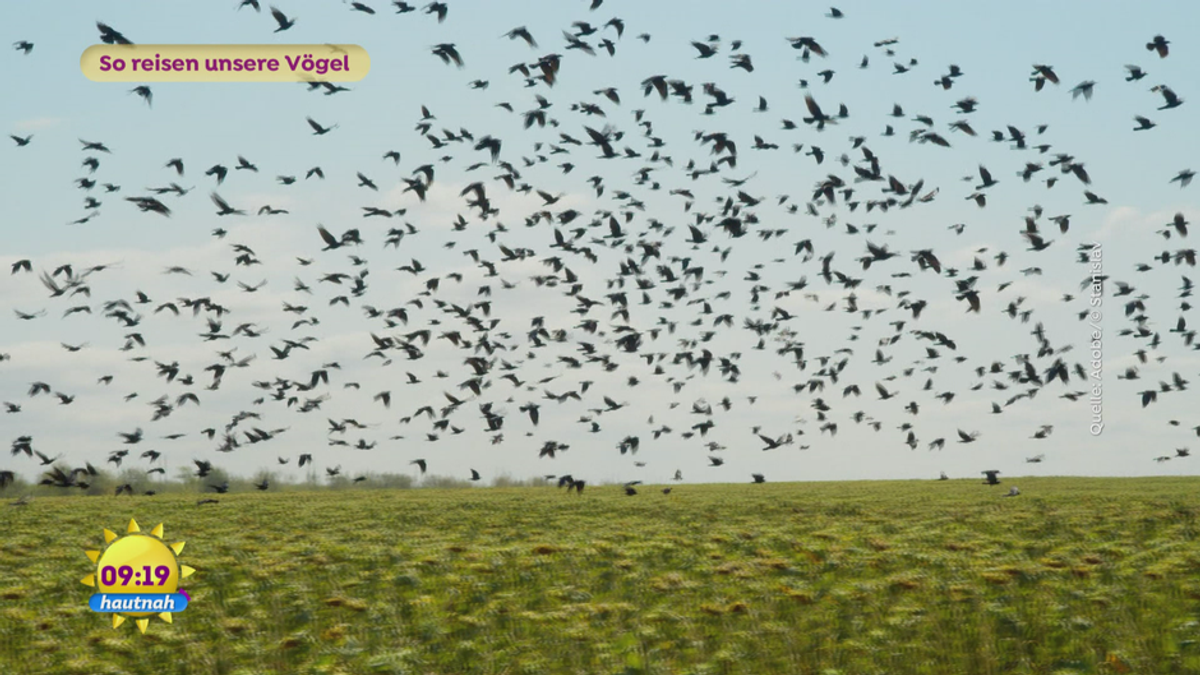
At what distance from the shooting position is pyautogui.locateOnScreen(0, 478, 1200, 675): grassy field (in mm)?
16344

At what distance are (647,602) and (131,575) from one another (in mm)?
8602

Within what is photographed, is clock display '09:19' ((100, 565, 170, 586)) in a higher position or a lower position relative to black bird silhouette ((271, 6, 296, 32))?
lower

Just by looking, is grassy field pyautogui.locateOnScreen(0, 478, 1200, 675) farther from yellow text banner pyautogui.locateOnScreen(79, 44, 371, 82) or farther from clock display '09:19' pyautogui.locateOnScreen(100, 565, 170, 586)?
yellow text banner pyautogui.locateOnScreen(79, 44, 371, 82)

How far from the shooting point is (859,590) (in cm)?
1922

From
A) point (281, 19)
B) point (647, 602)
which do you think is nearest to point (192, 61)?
point (281, 19)

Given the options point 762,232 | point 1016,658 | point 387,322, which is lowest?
point 1016,658

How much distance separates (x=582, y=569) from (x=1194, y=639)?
10271 millimetres

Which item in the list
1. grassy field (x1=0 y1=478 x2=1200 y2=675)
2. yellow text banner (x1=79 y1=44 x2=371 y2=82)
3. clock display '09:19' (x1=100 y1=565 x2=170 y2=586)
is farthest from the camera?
yellow text banner (x1=79 y1=44 x2=371 y2=82)

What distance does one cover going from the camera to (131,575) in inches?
738

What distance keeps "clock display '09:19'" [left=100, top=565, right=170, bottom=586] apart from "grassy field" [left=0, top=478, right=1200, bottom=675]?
655 millimetres

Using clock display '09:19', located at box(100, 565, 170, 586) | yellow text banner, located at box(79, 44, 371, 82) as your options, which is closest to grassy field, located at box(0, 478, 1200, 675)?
clock display '09:19', located at box(100, 565, 170, 586)

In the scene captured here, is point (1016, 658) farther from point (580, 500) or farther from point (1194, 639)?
point (580, 500)

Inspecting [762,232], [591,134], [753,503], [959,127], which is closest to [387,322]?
[591,134]

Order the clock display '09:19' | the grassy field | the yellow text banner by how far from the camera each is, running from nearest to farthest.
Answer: the grassy field → the clock display '09:19' → the yellow text banner
